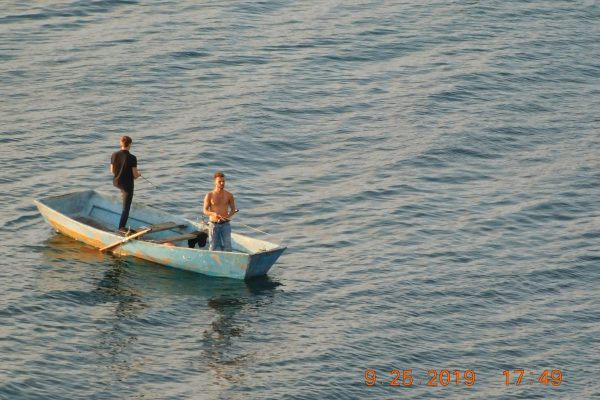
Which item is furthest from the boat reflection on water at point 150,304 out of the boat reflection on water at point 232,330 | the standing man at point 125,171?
the standing man at point 125,171

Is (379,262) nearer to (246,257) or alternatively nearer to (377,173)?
(246,257)

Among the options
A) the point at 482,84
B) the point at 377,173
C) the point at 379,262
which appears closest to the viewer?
the point at 379,262

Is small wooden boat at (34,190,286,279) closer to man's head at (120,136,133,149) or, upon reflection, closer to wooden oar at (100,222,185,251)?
wooden oar at (100,222,185,251)

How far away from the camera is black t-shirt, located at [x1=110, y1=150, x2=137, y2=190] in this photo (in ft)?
102

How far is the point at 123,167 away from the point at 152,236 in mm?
2041

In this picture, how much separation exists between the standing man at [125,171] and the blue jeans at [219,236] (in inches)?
98.7

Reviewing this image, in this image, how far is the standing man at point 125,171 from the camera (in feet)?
102

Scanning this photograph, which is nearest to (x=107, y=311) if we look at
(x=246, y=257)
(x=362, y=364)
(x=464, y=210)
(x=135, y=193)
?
(x=246, y=257)

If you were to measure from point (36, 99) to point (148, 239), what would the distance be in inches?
500

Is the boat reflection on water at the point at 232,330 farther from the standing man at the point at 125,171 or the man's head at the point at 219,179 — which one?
the standing man at the point at 125,171

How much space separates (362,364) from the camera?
86.3 ft
